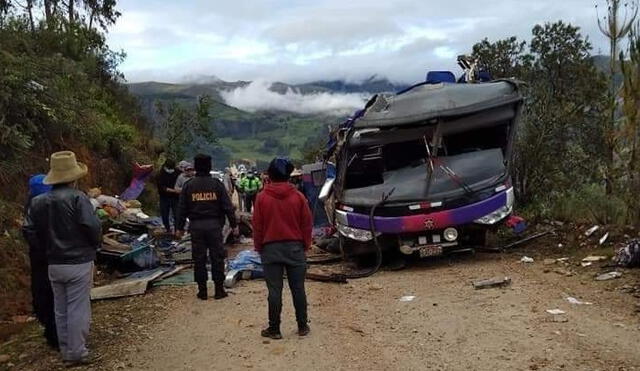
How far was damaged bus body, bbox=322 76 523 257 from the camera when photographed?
9641mm

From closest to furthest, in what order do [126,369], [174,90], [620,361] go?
[620,361] → [126,369] → [174,90]

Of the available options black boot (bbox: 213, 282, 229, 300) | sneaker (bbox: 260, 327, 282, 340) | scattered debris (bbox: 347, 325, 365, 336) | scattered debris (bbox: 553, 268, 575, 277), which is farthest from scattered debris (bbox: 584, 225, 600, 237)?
sneaker (bbox: 260, 327, 282, 340)

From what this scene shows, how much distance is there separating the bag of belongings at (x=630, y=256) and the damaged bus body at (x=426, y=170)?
1784 millimetres

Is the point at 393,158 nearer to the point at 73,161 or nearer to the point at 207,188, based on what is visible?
the point at 207,188

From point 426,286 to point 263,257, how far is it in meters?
2.90

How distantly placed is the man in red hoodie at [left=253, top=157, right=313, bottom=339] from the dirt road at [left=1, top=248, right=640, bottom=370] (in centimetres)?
32

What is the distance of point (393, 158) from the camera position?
35.0ft

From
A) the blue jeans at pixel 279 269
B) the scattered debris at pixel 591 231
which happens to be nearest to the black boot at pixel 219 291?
the blue jeans at pixel 279 269

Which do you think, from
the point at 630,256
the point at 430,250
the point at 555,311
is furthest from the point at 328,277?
the point at 630,256

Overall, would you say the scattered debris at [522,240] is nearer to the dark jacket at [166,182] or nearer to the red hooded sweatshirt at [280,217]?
the red hooded sweatshirt at [280,217]

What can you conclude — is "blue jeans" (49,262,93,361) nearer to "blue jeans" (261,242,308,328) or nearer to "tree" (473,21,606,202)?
"blue jeans" (261,242,308,328)

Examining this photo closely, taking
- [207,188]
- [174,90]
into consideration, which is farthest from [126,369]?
[174,90]

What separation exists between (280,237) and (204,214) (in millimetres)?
2219

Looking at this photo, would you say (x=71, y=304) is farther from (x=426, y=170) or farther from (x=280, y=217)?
(x=426, y=170)
